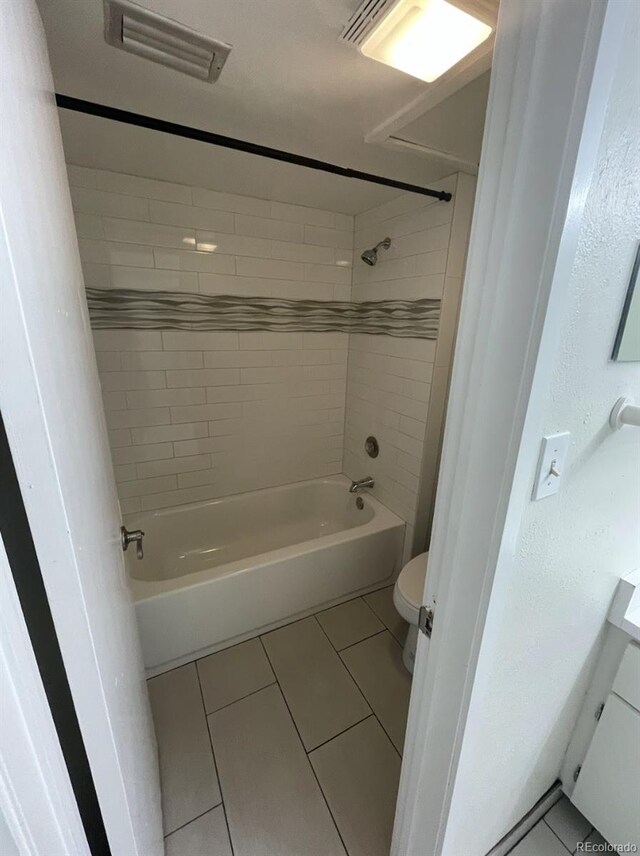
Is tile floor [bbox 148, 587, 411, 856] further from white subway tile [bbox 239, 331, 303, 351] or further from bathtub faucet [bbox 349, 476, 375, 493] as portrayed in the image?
white subway tile [bbox 239, 331, 303, 351]

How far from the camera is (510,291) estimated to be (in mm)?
482

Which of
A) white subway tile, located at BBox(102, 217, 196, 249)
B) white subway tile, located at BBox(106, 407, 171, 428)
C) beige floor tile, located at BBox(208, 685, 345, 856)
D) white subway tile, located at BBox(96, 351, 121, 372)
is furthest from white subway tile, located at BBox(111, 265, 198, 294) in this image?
beige floor tile, located at BBox(208, 685, 345, 856)

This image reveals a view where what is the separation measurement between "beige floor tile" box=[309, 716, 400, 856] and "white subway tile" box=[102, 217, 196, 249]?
236 centimetres

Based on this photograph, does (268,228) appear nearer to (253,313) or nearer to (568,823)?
(253,313)

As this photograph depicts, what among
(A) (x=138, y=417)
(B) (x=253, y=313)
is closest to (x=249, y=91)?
Result: (B) (x=253, y=313)

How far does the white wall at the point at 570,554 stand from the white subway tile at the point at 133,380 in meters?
1.92

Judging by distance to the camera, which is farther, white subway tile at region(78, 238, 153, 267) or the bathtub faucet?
the bathtub faucet

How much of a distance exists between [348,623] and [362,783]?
678mm

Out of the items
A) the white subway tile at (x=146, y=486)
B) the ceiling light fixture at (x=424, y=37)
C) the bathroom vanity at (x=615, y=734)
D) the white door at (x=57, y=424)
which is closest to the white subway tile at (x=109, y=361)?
the white subway tile at (x=146, y=486)

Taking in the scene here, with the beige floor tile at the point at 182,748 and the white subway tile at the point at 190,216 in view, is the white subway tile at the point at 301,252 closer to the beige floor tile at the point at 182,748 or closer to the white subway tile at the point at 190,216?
the white subway tile at the point at 190,216

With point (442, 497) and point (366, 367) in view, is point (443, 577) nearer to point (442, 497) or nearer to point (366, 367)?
point (442, 497)

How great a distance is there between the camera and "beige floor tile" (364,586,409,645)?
71.5 inches

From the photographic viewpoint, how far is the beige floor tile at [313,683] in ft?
4.55

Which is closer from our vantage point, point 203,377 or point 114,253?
point 114,253
